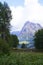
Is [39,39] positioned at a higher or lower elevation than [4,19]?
lower

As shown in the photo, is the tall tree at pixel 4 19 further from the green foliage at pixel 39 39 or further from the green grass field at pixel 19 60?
the green grass field at pixel 19 60

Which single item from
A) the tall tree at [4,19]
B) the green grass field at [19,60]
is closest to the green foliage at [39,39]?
the tall tree at [4,19]

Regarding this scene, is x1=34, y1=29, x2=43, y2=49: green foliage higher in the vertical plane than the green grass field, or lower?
higher

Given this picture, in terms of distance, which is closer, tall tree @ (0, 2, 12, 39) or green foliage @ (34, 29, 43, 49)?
tall tree @ (0, 2, 12, 39)

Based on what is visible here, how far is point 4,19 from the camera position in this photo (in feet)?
233

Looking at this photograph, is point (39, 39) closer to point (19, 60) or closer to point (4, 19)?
point (4, 19)

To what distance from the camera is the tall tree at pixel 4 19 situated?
69544 millimetres

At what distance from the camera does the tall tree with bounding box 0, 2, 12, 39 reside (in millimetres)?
69544

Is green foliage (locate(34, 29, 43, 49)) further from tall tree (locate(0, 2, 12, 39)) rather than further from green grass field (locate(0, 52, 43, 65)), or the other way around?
green grass field (locate(0, 52, 43, 65))

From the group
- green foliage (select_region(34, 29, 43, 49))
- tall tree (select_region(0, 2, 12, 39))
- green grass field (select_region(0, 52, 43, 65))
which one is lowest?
green grass field (select_region(0, 52, 43, 65))

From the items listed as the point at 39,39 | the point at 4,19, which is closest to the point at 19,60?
the point at 4,19

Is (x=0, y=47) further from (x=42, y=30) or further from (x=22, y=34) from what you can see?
(x=22, y=34)

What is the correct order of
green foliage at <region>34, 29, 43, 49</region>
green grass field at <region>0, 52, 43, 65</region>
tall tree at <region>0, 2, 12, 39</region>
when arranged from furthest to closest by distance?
1. green foliage at <region>34, 29, 43, 49</region>
2. tall tree at <region>0, 2, 12, 39</region>
3. green grass field at <region>0, 52, 43, 65</region>

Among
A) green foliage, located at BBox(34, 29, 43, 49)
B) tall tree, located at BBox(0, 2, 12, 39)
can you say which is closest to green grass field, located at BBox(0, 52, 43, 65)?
tall tree, located at BBox(0, 2, 12, 39)
